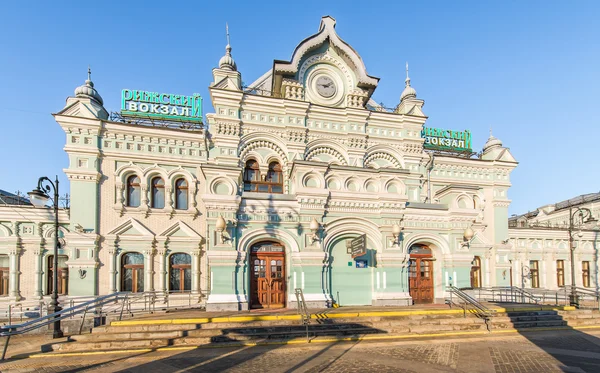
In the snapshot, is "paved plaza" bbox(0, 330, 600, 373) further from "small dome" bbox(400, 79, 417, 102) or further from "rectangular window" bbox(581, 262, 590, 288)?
"rectangular window" bbox(581, 262, 590, 288)

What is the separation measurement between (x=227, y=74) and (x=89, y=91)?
268 inches

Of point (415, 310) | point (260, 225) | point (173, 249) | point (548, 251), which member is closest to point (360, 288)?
point (415, 310)

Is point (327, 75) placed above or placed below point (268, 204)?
above

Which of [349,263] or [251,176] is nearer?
[349,263]

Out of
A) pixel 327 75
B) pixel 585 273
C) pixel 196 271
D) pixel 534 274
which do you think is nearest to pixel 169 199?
pixel 196 271

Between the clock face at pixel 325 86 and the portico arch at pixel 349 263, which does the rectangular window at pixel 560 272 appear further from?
the clock face at pixel 325 86

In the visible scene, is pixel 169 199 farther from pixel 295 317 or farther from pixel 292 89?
pixel 295 317

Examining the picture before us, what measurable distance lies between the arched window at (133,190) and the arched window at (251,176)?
5.23 metres

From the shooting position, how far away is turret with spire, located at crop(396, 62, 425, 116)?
806 inches

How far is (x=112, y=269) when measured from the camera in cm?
1628

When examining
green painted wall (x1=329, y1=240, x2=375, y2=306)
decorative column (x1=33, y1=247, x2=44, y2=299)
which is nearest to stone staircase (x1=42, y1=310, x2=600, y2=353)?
green painted wall (x1=329, y1=240, x2=375, y2=306)

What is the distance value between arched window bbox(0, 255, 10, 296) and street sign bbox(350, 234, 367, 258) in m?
16.0

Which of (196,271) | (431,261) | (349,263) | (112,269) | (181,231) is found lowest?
(196,271)

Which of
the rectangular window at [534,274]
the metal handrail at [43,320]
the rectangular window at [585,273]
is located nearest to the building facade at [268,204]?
the metal handrail at [43,320]
